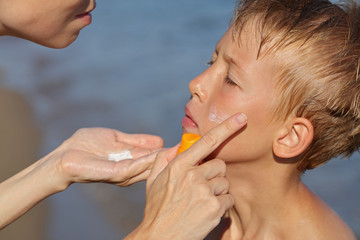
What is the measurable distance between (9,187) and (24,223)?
1.41 m

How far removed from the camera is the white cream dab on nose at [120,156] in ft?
10.3

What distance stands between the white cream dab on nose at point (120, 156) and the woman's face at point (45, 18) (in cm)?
70

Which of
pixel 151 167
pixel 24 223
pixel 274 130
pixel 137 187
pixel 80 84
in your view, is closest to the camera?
pixel 274 130

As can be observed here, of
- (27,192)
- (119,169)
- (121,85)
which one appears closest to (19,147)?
(121,85)

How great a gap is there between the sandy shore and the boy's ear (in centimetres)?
230

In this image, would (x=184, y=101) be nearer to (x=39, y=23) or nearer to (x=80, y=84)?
(x=80, y=84)

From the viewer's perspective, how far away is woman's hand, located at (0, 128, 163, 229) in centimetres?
295

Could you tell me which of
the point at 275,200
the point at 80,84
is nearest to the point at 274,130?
the point at 275,200

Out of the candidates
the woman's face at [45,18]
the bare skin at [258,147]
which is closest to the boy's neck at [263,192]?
the bare skin at [258,147]

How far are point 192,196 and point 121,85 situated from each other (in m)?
4.32

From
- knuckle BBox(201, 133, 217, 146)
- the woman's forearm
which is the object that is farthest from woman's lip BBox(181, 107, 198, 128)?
the woman's forearm

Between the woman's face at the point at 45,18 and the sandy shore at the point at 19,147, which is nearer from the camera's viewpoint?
the woman's face at the point at 45,18

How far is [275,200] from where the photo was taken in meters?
3.05

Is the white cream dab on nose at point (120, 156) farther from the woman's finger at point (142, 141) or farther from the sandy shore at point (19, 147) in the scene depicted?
the sandy shore at point (19, 147)
